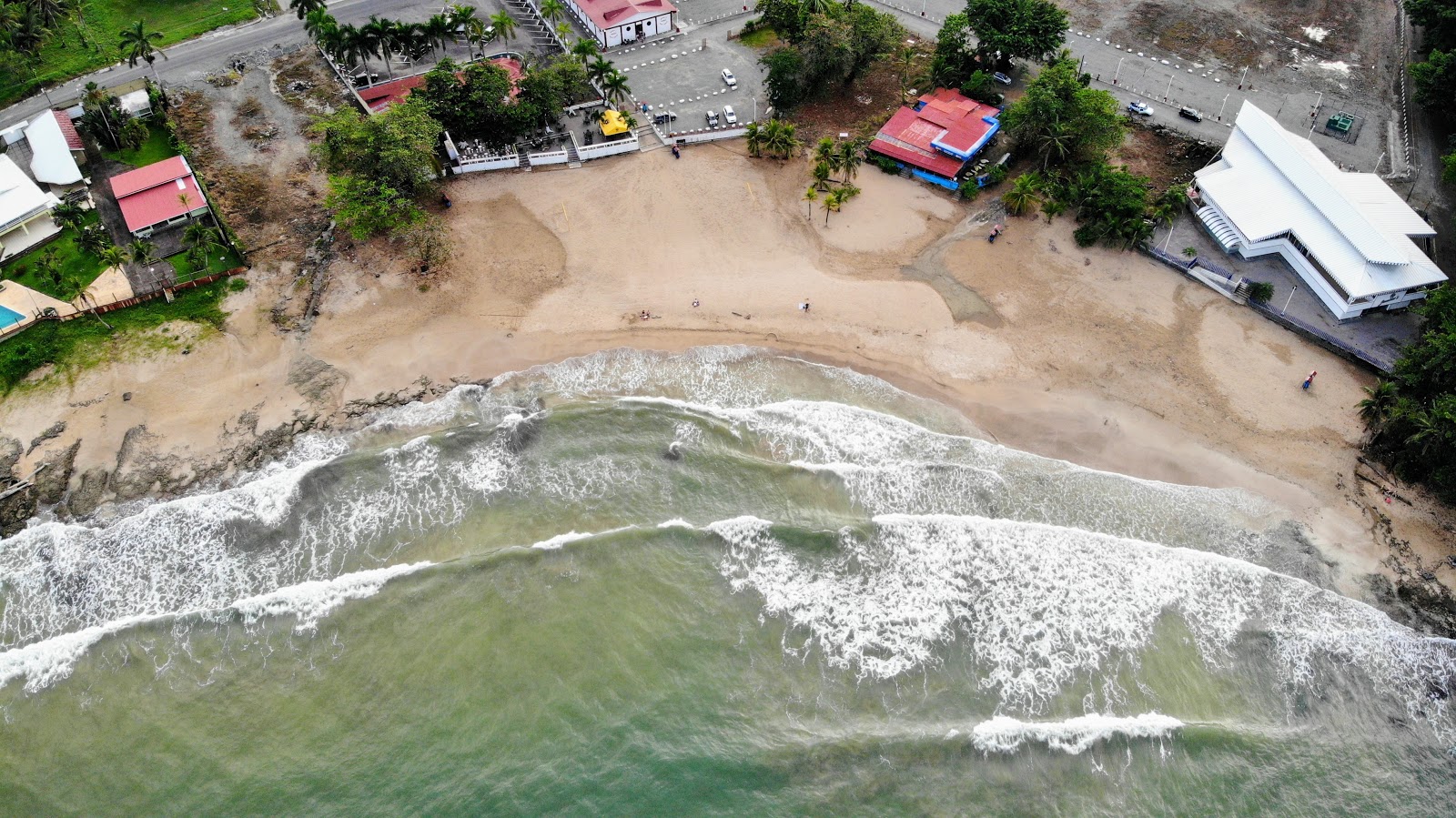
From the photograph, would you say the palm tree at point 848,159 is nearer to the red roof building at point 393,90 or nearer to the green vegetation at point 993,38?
the green vegetation at point 993,38

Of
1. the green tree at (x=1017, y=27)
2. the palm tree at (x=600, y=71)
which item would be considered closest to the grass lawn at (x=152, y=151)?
the palm tree at (x=600, y=71)

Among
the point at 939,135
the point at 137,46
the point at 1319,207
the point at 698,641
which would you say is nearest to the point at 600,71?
the point at 939,135

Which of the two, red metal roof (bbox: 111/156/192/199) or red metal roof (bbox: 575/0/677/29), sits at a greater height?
red metal roof (bbox: 575/0/677/29)

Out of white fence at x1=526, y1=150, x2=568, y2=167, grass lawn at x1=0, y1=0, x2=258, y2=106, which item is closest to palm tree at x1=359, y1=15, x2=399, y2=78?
white fence at x1=526, y1=150, x2=568, y2=167

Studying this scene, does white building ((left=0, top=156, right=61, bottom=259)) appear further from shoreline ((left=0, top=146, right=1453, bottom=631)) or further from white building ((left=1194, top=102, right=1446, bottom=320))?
white building ((left=1194, top=102, right=1446, bottom=320))

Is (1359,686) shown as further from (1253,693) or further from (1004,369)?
(1004,369)

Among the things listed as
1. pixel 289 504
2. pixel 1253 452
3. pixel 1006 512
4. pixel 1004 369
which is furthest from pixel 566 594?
pixel 1253 452
